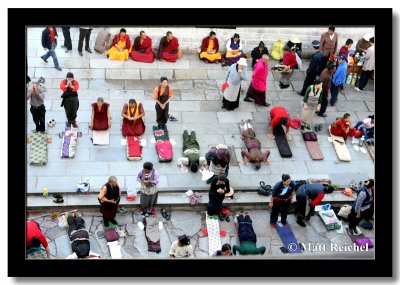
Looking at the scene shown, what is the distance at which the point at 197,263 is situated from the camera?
13758 mm

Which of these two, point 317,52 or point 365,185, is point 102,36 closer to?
point 317,52

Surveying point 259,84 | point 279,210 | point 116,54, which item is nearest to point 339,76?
point 259,84

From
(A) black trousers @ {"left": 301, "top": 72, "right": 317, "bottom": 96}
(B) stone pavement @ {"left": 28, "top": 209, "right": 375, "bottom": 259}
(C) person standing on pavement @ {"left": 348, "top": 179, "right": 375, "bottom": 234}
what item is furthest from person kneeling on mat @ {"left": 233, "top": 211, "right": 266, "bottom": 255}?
(A) black trousers @ {"left": 301, "top": 72, "right": 317, "bottom": 96}

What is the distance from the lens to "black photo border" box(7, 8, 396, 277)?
12391 millimetres

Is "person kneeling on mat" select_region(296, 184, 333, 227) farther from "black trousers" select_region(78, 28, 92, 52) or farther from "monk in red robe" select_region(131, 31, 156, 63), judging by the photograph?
"black trousers" select_region(78, 28, 92, 52)

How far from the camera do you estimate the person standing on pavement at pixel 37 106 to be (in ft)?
58.6

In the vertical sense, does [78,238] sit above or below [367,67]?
below

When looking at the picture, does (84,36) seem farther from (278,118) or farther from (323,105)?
(323,105)

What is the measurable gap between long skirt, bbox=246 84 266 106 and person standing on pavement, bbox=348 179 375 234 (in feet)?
14.6

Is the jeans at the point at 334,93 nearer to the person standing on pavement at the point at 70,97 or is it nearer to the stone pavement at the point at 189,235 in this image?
the stone pavement at the point at 189,235

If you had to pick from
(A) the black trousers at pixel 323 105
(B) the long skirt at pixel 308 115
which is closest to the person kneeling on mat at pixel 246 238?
(B) the long skirt at pixel 308 115

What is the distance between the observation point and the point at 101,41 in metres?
21.8

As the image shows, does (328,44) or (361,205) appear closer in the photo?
(361,205)

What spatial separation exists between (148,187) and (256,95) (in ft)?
16.3
